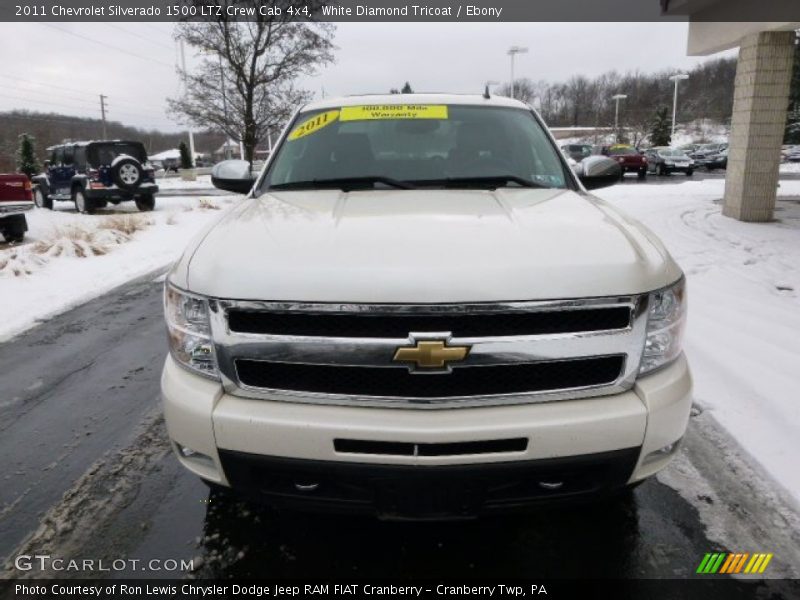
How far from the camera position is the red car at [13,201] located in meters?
10.2

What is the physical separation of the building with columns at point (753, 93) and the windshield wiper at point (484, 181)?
9.24 metres

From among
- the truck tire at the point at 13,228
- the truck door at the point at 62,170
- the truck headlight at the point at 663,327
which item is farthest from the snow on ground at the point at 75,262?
the truck headlight at the point at 663,327

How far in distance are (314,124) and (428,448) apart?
7.92 feet

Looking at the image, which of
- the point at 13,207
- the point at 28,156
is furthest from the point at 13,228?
the point at 28,156

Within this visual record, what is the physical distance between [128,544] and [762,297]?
232 inches

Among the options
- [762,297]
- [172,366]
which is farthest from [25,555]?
[762,297]

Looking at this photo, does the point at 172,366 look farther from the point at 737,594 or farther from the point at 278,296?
the point at 737,594

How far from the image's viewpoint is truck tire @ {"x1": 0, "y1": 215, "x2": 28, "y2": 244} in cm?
1062

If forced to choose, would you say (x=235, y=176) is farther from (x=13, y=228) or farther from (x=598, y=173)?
(x=13, y=228)

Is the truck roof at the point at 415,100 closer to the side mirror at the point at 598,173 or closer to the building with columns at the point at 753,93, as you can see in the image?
the side mirror at the point at 598,173

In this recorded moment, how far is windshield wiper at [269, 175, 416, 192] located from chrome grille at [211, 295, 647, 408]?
1.27 meters

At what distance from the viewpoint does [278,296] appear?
184 cm

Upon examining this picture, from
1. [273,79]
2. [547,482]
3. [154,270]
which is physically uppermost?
[273,79]

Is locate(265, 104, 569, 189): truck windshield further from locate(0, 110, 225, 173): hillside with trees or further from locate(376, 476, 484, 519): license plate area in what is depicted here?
locate(0, 110, 225, 173): hillside with trees
